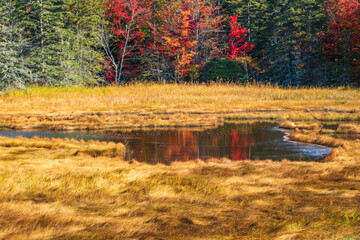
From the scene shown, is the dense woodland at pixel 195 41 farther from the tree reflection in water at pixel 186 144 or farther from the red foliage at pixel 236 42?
the tree reflection in water at pixel 186 144

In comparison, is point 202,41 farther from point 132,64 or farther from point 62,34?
point 62,34

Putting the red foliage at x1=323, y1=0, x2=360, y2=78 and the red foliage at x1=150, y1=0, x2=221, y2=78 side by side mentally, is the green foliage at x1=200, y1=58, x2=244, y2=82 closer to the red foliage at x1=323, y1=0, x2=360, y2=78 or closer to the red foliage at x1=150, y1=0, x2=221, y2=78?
the red foliage at x1=150, y1=0, x2=221, y2=78

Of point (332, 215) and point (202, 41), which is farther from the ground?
point (202, 41)

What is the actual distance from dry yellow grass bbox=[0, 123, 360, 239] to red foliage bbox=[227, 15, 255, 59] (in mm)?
36364

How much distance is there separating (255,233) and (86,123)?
617 inches

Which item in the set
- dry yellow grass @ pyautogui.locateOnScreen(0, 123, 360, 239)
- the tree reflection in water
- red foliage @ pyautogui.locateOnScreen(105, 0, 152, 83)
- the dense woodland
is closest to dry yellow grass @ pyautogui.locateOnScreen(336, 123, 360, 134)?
the tree reflection in water

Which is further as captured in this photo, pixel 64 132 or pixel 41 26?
pixel 41 26

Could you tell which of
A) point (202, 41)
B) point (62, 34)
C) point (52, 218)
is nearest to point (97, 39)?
point (62, 34)

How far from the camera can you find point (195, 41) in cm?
3991

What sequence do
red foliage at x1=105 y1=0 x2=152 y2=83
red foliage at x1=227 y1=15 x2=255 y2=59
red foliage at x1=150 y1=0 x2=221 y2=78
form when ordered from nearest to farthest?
1. red foliage at x1=150 y1=0 x2=221 y2=78
2. red foliage at x1=105 y1=0 x2=152 y2=83
3. red foliage at x1=227 y1=15 x2=255 y2=59

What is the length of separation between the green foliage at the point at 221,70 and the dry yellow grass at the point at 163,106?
9.93 metres

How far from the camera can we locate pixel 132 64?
44.8 meters

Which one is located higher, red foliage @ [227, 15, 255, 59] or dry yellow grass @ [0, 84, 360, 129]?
red foliage @ [227, 15, 255, 59]

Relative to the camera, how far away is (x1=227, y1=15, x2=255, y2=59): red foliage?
1769 inches
